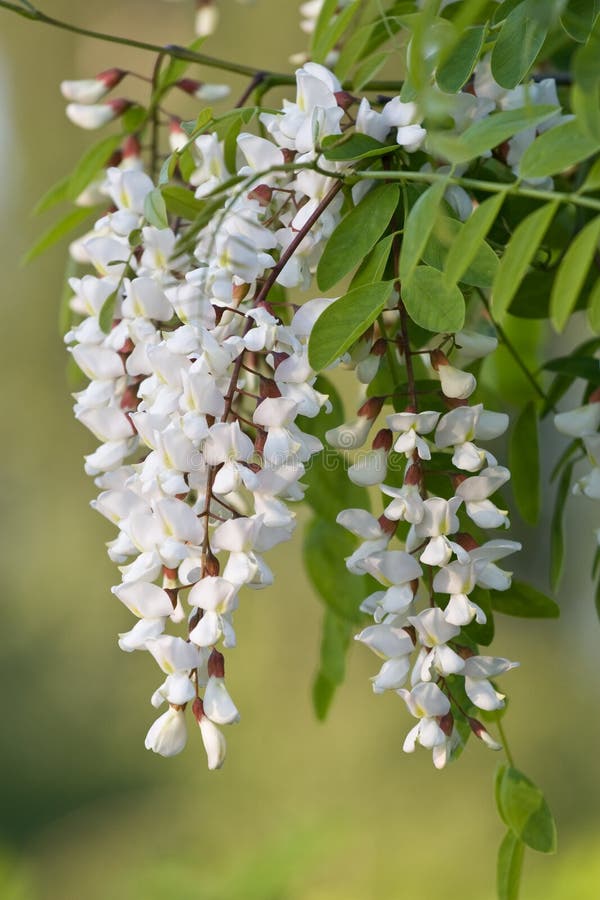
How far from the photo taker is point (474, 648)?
0.35 metres

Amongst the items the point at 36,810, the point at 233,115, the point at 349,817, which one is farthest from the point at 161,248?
the point at 36,810

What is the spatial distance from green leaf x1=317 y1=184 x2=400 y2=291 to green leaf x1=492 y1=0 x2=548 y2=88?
0.05m

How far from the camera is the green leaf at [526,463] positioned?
17.0 inches

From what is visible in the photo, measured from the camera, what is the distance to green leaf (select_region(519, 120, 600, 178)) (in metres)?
0.26

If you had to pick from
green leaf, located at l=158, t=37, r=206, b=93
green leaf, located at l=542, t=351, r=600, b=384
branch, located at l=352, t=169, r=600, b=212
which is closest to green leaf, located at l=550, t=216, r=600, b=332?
branch, located at l=352, t=169, r=600, b=212

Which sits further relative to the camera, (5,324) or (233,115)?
(5,324)

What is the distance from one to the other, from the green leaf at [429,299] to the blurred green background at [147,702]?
1.18 meters

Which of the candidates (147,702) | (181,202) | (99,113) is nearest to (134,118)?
(99,113)

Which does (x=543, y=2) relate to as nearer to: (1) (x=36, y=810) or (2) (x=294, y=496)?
(2) (x=294, y=496)

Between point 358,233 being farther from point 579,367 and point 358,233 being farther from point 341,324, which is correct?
point 579,367

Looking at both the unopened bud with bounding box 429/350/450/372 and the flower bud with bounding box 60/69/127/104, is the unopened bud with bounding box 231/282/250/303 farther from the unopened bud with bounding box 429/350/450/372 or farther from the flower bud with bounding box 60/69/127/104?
the flower bud with bounding box 60/69/127/104

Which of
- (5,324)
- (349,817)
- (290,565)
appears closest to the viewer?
(349,817)

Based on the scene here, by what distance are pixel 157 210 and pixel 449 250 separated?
0.32ft

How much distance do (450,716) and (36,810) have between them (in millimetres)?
1872
